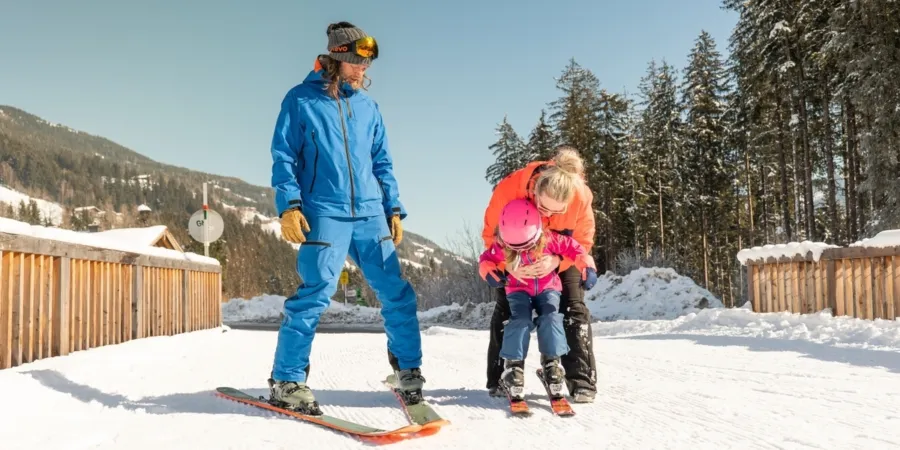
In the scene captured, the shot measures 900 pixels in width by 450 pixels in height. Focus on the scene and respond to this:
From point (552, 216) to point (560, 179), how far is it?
40 centimetres

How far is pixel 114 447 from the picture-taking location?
2.57 meters

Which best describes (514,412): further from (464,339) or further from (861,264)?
(861,264)

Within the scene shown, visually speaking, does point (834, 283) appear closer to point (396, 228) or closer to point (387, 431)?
point (396, 228)

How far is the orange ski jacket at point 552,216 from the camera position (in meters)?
3.58

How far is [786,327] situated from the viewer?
321 inches

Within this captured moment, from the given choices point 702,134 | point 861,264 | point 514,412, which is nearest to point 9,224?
point 514,412

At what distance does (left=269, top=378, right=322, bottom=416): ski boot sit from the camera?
10.2 feet

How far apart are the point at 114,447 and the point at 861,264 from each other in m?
8.68

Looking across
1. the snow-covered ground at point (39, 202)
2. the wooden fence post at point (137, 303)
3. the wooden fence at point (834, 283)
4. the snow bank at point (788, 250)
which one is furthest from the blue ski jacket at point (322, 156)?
the snow-covered ground at point (39, 202)

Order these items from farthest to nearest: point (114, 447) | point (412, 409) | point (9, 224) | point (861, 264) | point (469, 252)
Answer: point (469, 252) → point (861, 264) → point (9, 224) → point (412, 409) → point (114, 447)

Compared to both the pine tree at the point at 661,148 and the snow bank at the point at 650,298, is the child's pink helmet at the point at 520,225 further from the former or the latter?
the pine tree at the point at 661,148

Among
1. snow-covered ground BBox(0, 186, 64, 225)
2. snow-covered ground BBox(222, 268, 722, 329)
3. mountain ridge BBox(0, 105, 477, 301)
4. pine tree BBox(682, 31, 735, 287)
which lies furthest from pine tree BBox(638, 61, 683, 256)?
snow-covered ground BBox(0, 186, 64, 225)

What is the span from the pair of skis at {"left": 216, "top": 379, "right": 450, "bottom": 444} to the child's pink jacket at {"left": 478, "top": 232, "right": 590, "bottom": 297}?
2.76ft

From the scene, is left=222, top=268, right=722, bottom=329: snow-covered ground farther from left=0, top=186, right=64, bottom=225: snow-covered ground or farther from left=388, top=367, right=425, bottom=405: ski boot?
left=0, top=186, right=64, bottom=225: snow-covered ground
